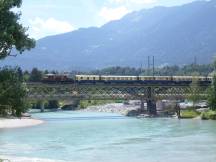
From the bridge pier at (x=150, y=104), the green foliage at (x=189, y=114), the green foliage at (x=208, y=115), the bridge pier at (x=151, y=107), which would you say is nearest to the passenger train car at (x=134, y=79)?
the bridge pier at (x=150, y=104)

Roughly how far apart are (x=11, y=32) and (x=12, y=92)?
81.2 inches

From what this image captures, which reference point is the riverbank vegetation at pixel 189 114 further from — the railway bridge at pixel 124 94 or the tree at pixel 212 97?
the tree at pixel 212 97

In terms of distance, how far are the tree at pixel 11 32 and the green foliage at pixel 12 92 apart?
32.1 inches

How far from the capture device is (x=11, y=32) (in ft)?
59.6

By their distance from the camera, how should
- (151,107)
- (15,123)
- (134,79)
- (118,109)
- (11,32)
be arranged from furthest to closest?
(118,109), (134,79), (151,107), (15,123), (11,32)

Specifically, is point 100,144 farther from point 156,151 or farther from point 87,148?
point 156,151

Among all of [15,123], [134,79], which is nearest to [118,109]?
[134,79]

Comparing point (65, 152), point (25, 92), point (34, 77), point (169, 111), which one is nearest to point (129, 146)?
point (65, 152)

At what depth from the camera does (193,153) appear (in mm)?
41875

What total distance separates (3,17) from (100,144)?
3444cm

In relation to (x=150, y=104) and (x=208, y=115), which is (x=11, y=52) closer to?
(x=208, y=115)

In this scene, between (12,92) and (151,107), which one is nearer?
(12,92)

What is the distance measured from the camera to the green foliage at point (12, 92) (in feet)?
60.0

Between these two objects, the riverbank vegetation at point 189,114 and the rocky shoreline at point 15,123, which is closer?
the rocky shoreline at point 15,123
